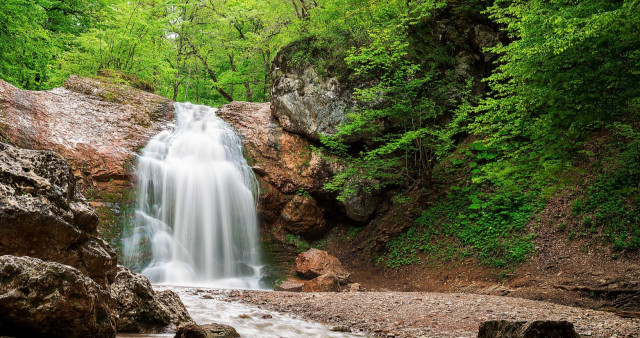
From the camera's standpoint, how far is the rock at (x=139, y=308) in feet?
13.7

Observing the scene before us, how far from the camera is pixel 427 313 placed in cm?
605

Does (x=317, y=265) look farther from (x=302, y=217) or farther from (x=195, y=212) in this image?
(x=195, y=212)

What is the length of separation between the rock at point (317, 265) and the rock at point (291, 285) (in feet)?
1.07

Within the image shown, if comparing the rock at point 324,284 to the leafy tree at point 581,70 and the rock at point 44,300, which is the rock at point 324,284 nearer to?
the leafy tree at point 581,70

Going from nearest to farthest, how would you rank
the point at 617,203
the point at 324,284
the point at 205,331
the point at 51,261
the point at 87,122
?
the point at 51,261, the point at 205,331, the point at 617,203, the point at 324,284, the point at 87,122

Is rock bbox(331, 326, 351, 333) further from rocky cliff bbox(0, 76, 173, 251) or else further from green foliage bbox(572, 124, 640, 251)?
rocky cliff bbox(0, 76, 173, 251)

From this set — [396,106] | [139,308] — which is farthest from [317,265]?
[139,308]

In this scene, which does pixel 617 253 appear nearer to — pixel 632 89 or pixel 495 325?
pixel 632 89

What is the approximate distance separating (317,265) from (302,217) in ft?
9.93

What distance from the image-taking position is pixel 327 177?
1399 cm

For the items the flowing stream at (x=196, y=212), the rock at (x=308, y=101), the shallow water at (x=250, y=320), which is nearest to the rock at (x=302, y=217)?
the flowing stream at (x=196, y=212)

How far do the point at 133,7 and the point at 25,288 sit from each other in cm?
1495

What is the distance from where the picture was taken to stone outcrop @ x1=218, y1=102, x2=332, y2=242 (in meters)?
13.7

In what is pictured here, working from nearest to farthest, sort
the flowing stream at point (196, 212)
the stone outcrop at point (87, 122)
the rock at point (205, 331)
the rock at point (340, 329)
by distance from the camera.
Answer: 1. the rock at point (205, 331)
2. the rock at point (340, 329)
3. the flowing stream at point (196, 212)
4. the stone outcrop at point (87, 122)
